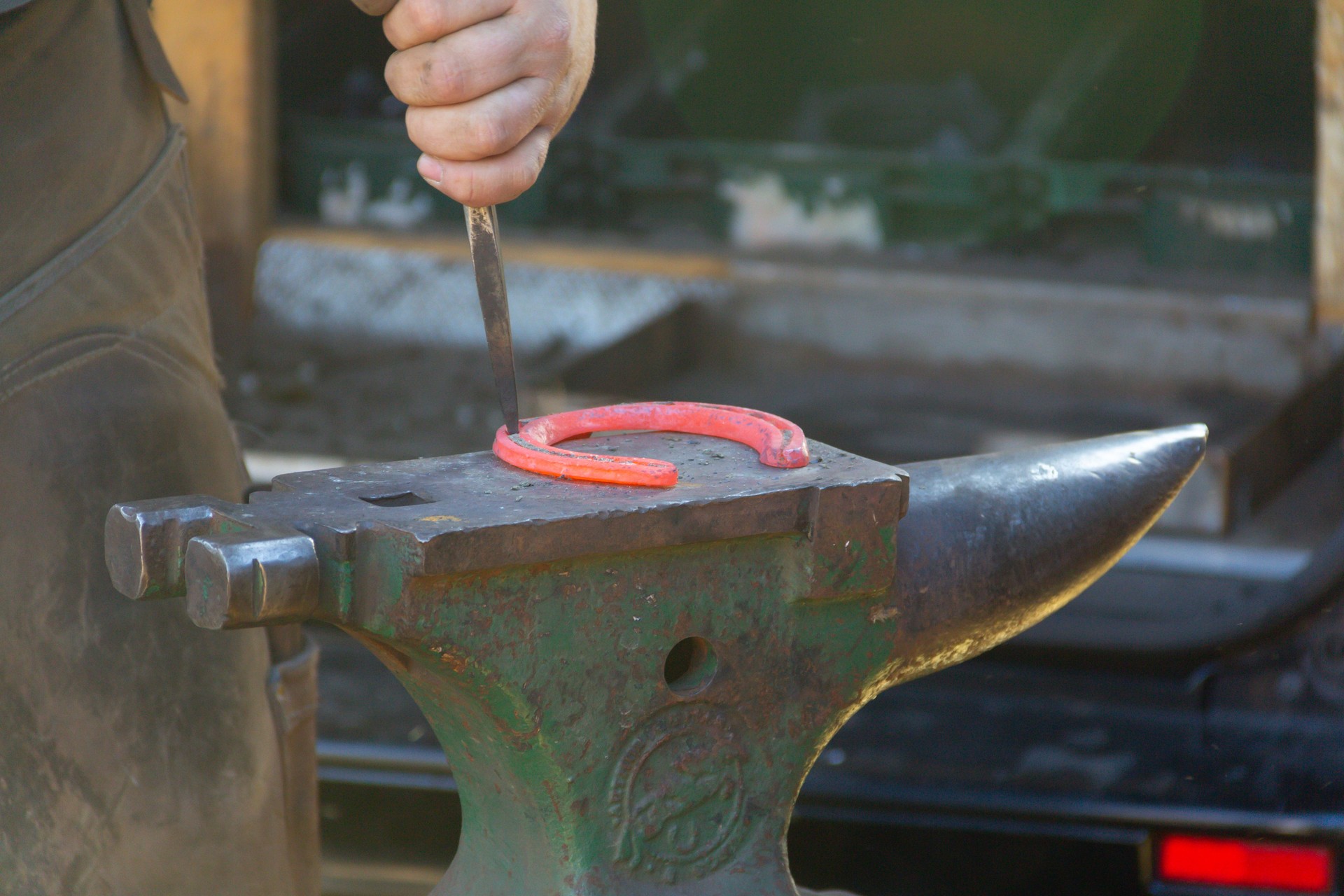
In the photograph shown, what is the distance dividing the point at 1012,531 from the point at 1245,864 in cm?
96

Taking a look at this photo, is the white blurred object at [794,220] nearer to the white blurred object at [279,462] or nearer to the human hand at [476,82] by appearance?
the white blurred object at [279,462]

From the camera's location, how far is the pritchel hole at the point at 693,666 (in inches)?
41.3

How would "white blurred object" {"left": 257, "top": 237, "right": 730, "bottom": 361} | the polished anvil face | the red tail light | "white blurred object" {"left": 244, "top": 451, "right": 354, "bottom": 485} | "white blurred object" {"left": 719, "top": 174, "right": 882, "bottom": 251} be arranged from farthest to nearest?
"white blurred object" {"left": 719, "top": 174, "right": 882, "bottom": 251} → "white blurred object" {"left": 257, "top": 237, "right": 730, "bottom": 361} → "white blurred object" {"left": 244, "top": 451, "right": 354, "bottom": 485} → the red tail light → the polished anvil face

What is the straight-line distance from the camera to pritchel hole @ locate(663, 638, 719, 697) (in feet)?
3.44

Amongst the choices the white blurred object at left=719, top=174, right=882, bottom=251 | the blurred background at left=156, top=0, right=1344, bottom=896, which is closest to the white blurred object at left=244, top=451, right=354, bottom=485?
the blurred background at left=156, top=0, right=1344, bottom=896

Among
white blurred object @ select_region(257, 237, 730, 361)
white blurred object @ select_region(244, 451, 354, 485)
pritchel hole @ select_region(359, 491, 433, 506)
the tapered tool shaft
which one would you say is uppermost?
the tapered tool shaft

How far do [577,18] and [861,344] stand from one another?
2.61m

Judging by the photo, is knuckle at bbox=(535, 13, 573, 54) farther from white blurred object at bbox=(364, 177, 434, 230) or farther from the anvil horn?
white blurred object at bbox=(364, 177, 434, 230)

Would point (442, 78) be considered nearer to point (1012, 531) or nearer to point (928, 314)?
point (1012, 531)

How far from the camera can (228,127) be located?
12.6 ft

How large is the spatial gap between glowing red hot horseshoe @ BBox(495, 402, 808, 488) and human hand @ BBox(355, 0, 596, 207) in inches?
7.4

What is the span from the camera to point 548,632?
985 mm

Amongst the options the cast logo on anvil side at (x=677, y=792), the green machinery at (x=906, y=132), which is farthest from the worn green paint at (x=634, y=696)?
the green machinery at (x=906, y=132)

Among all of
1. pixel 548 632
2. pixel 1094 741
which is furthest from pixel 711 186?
pixel 548 632
